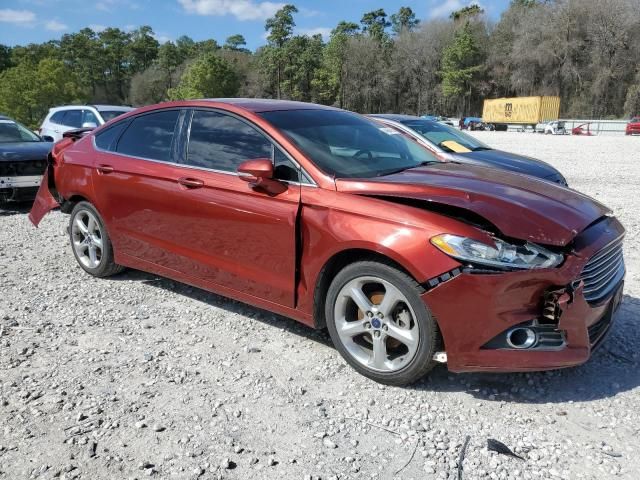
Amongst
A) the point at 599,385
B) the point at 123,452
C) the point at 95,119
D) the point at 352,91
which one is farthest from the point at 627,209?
the point at 352,91

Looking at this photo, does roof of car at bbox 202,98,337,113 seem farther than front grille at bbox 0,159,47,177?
No

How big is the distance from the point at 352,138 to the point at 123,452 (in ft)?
8.54

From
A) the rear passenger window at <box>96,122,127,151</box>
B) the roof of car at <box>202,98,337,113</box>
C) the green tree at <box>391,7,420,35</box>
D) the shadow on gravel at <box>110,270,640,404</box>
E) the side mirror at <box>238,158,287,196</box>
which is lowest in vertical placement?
the shadow on gravel at <box>110,270,640,404</box>

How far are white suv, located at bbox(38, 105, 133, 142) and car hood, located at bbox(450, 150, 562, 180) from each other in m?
8.63

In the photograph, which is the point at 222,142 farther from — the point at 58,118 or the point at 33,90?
the point at 33,90

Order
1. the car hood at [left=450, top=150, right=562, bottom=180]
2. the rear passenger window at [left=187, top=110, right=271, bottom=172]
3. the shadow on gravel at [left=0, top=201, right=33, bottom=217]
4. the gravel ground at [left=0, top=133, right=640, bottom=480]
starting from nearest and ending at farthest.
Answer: the gravel ground at [left=0, top=133, right=640, bottom=480], the rear passenger window at [left=187, top=110, right=271, bottom=172], the car hood at [left=450, top=150, right=562, bottom=180], the shadow on gravel at [left=0, top=201, right=33, bottom=217]

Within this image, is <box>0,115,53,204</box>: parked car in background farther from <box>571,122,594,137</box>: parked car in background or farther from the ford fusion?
<box>571,122,594,137</box>: parked car in background

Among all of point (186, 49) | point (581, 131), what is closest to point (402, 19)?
point (186, 49)

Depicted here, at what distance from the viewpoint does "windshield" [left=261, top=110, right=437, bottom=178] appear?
3623 millimetres

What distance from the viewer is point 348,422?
9.57 ft

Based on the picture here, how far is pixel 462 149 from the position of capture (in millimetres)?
8047

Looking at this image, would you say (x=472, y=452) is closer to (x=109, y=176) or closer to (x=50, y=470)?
(x=50, y=470)

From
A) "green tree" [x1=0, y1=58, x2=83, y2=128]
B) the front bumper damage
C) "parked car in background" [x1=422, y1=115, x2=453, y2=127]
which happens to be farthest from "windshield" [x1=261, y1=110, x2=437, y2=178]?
"green tree" [x1=0, y1=58, x2=83, y2=128]

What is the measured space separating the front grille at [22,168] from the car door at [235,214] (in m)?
5.57
